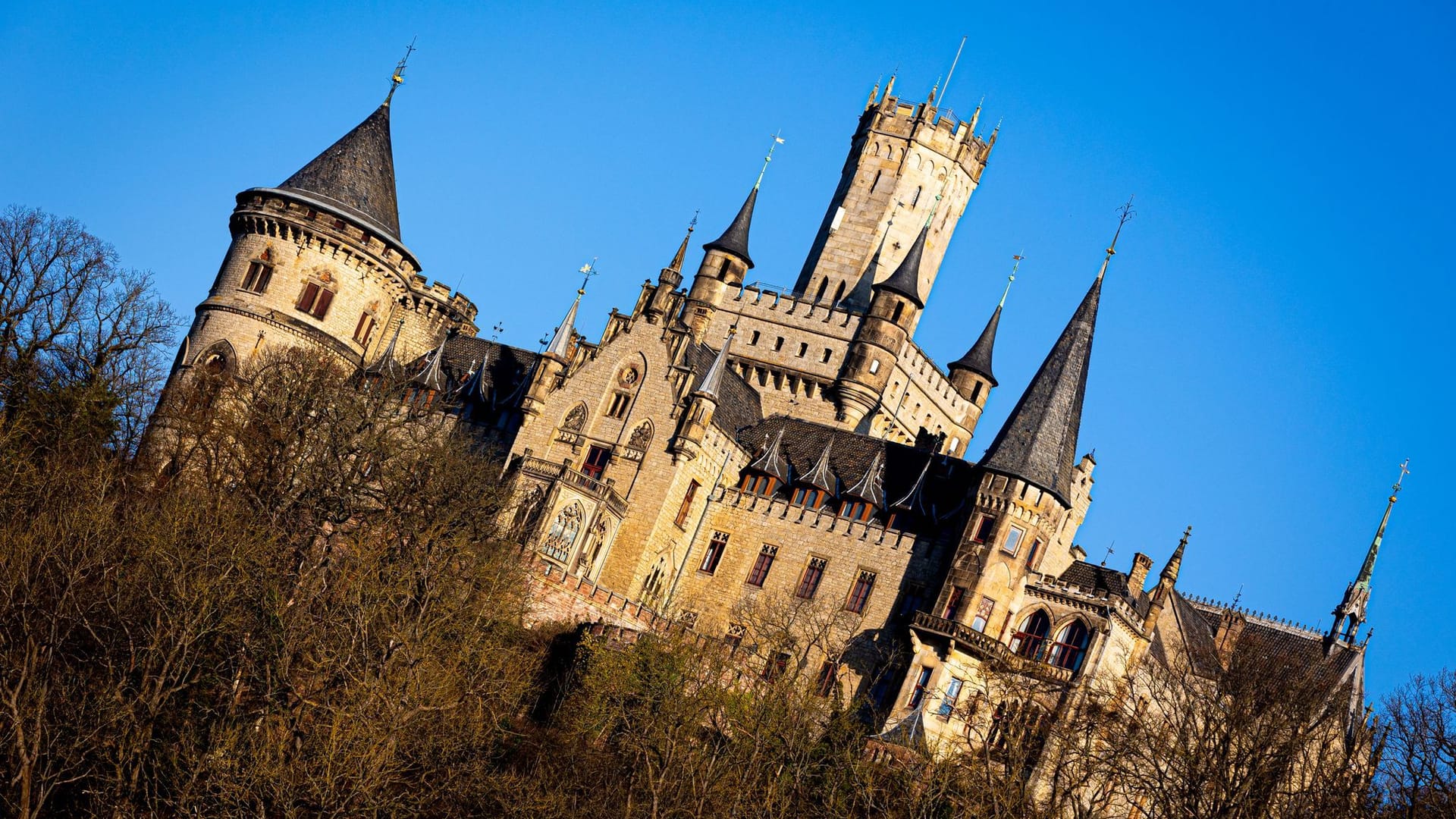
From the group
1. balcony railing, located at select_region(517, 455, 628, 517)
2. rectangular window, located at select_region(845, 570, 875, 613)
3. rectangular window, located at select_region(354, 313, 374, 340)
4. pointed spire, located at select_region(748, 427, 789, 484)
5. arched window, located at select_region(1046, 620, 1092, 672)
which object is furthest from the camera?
rectangular window, located at select_region(354, 313, 374, 340)

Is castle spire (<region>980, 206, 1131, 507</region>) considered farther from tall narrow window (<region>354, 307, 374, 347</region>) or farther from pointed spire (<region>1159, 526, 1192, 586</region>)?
tall narrow window (<region>354, 307, 374, 347</region>)

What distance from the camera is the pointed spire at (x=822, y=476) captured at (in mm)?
70188

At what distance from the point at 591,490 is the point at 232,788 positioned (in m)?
27.0

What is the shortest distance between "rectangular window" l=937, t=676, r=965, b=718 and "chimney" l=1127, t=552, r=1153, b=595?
271 inches

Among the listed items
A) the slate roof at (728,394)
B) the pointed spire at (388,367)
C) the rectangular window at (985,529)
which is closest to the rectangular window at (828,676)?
the rectangular window at (985,529)

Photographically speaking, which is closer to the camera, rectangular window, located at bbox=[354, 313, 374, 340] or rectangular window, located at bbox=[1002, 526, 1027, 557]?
rectangular window, located at bbox=[1002, 526, 1027, 557]

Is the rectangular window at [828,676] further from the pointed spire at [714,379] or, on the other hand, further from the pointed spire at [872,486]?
the pointed spire at [714,379]

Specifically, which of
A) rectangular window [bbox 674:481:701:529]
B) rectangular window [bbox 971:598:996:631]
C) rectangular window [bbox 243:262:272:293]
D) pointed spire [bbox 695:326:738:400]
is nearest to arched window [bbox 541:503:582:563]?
rectangular window [bbox 674:481:701:529]

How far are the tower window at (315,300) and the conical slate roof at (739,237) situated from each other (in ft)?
55.9

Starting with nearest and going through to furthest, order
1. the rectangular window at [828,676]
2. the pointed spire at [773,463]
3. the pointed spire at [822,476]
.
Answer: the rectangular window at [828,676] → the pointed spire at [822,476] → the pointed spire at [773,463]

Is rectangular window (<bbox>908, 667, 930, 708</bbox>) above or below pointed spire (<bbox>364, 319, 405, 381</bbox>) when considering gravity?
below

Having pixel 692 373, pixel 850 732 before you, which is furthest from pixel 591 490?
pixel 850 732

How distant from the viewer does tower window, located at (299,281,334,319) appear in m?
76.6

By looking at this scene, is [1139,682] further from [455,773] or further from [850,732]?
[455,773]
